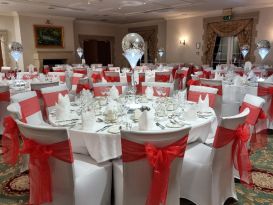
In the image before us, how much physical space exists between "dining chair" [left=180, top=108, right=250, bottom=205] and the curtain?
8431 mm

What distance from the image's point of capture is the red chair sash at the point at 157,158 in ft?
4.96

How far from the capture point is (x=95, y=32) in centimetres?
1312

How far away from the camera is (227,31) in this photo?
32.8 feet

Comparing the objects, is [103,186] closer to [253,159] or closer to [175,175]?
[175,175]

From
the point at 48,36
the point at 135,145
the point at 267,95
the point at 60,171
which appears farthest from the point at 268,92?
the point at 48,36

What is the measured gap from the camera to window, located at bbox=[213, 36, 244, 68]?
10188 millimetres

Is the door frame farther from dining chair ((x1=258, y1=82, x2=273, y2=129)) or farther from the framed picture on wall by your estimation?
dining chair ((x1=258, y1=82, x2=273, y2=129))

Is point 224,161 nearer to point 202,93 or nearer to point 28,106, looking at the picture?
point 202,93

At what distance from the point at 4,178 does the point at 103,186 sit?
1.54m

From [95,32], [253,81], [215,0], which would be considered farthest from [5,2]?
[253,81]

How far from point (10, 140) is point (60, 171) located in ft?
2.19

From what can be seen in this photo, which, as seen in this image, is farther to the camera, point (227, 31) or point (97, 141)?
point (227, 31)

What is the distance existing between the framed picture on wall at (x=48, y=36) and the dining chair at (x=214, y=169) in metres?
10.2

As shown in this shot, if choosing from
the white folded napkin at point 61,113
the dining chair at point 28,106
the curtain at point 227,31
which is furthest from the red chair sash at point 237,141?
the curtain at point 227,31
